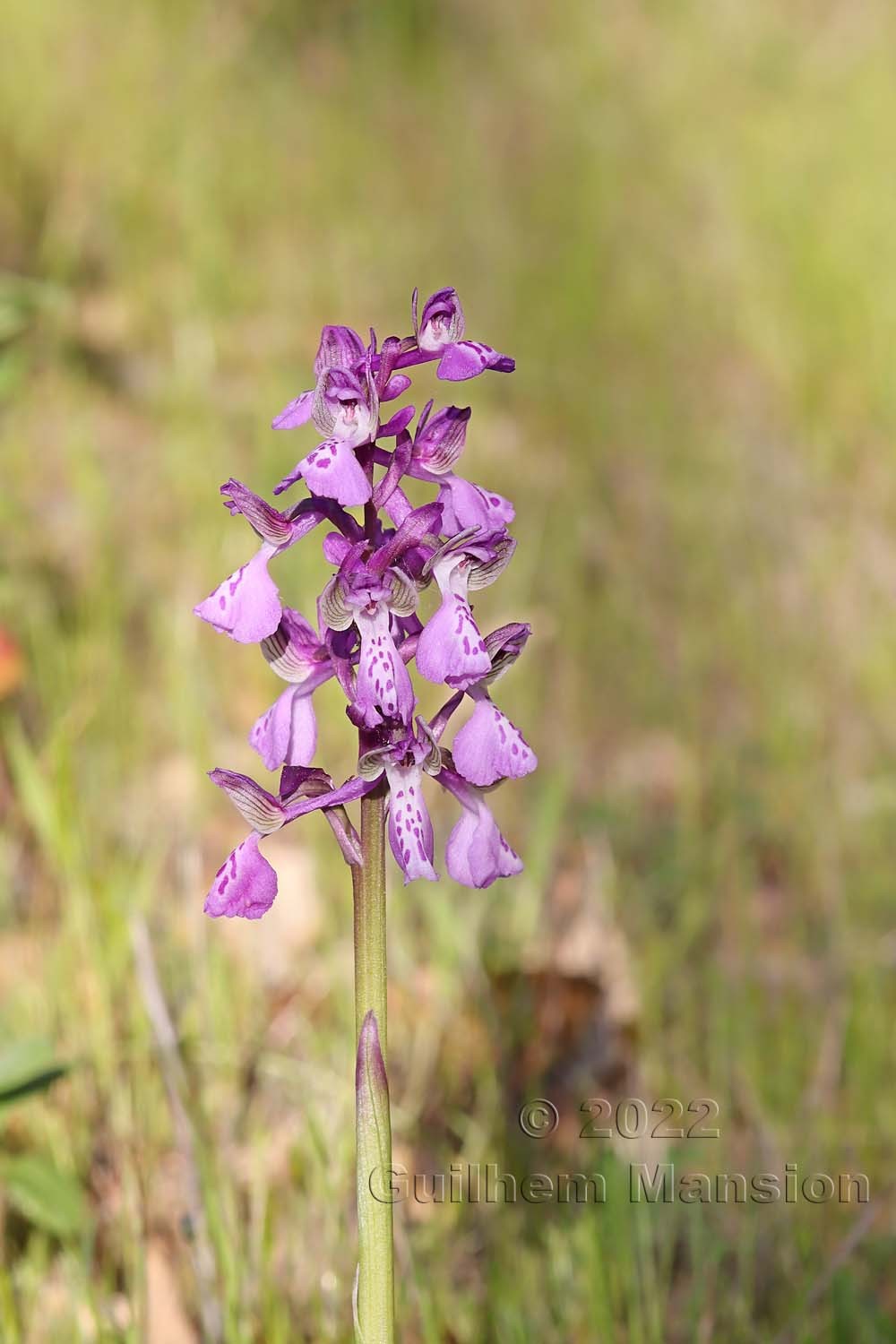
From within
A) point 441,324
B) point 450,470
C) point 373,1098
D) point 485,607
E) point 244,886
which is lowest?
point 373,1098

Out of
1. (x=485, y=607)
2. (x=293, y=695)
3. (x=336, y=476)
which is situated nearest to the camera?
Answer: (x=336, y=476)

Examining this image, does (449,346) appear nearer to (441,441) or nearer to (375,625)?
(441,441)

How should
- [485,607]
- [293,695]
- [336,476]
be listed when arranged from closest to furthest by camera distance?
1. [336,476]
2. [293,695]
3. [485,607]

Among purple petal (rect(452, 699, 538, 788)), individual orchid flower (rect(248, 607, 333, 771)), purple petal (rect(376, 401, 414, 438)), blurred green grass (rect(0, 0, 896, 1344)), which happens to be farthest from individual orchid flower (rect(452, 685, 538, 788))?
blurred green grass (rect(0, 0, 896, 1344))

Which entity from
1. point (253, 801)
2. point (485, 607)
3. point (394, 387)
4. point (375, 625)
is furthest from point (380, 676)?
point (485, 607)

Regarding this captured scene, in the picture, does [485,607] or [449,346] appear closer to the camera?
[449,346]

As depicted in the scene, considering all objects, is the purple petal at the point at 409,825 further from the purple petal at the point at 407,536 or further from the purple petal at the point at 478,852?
the purple petal at the point at 407,536

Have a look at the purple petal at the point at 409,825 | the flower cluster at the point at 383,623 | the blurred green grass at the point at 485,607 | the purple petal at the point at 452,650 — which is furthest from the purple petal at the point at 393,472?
the blurred green grass at the point at 485,607

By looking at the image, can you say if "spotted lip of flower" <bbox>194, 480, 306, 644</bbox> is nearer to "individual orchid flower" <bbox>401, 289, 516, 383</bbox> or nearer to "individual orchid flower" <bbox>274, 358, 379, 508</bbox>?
"individual orchid flower" <bbox>274, 358, 379, 508</bbox>
